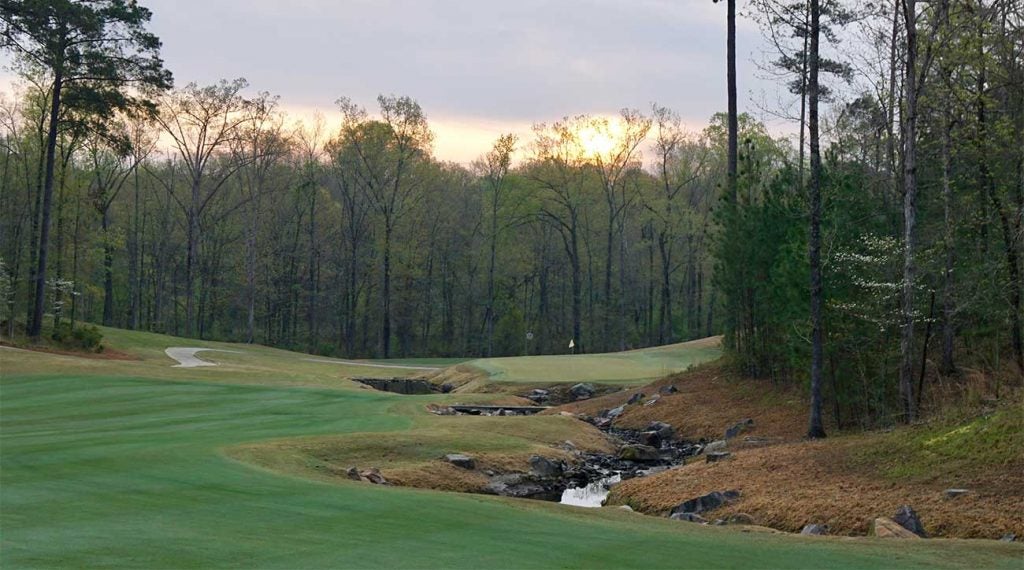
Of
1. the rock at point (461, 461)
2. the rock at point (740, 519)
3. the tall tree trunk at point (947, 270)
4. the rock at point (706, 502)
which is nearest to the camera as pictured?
the rock at point (740, 519)

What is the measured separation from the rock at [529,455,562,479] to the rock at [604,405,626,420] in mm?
9328

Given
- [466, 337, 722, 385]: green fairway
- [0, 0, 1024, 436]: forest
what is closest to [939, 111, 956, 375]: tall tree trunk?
[0, 0, 1024, 436]: forest

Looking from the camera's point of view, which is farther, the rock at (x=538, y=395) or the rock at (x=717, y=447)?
the rock at (x=538, y=395)

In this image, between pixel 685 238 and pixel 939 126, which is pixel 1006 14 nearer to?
pixel 939 126

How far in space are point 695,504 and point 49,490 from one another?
9531 mm

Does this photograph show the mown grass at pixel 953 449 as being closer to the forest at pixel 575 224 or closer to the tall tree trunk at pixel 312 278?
the forest at pixel 575 224

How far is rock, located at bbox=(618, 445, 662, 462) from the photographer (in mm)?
21328

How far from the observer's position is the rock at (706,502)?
14.1 meters

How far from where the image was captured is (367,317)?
73.6m

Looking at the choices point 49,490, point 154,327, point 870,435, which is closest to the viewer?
point 49,490

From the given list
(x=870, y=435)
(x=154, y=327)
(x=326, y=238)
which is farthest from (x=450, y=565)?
(x=326, y=238)

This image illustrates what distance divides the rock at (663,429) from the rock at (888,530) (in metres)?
13.2

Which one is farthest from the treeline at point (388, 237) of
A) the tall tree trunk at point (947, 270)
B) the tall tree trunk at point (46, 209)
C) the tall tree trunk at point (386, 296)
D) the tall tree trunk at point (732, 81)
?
the tall tree trunk at point (947, 270)

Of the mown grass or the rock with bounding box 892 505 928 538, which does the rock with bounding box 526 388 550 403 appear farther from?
the rock with bounding box 892 505 928 538
